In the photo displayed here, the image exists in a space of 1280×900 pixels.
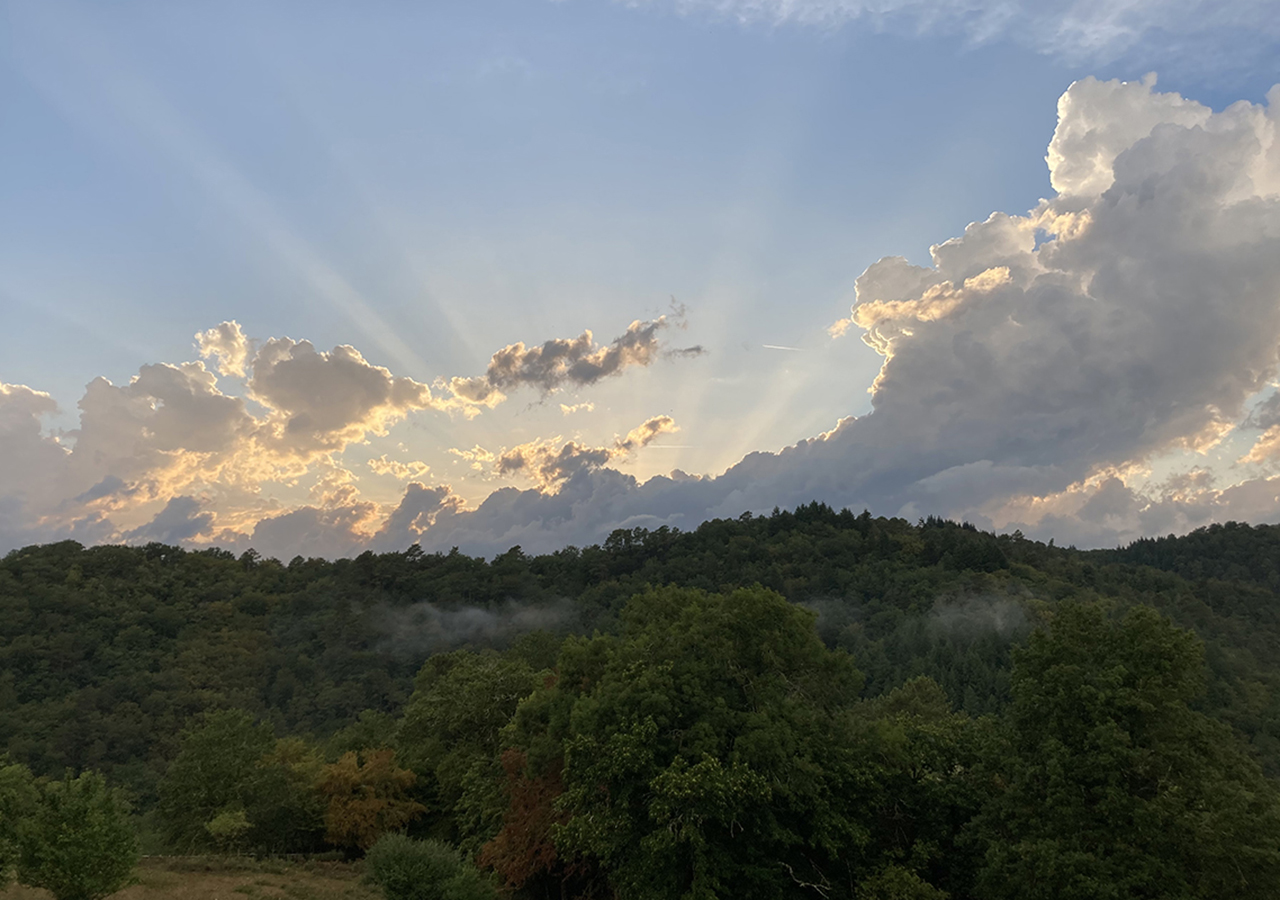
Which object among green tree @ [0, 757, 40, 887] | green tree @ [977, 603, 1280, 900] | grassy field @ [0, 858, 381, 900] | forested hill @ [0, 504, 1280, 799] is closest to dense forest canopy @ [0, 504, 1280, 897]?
green tree @ [977, 603, 1280, 900]

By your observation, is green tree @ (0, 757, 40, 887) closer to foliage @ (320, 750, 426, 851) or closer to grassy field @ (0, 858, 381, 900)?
grassy field @ (0, 858, 381, 900)

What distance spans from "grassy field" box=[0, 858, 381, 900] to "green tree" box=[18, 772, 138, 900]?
494 centimetres

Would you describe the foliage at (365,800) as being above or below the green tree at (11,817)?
below

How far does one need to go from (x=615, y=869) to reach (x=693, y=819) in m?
4.78

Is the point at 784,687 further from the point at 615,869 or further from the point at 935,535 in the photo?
the point at 935,535

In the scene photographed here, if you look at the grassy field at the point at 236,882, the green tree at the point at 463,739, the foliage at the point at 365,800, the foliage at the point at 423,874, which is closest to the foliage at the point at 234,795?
the foliage at the point at 365,800

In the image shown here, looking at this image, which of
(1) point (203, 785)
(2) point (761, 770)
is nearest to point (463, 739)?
(1) point (203, 785)

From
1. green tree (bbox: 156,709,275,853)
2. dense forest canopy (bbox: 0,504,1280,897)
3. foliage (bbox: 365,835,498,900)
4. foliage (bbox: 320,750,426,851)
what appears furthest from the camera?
foliage (bbox: 320,750,426,851)

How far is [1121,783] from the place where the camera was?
25266 millimetres

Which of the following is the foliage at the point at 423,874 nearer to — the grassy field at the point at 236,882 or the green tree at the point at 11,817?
the grassy field at the point at 236,882

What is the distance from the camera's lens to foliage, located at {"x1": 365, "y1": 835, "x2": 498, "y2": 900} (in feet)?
94.6

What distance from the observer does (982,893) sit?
92.1ft

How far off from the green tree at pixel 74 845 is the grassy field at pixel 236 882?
4.94m

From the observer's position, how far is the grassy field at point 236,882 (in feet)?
98.7
